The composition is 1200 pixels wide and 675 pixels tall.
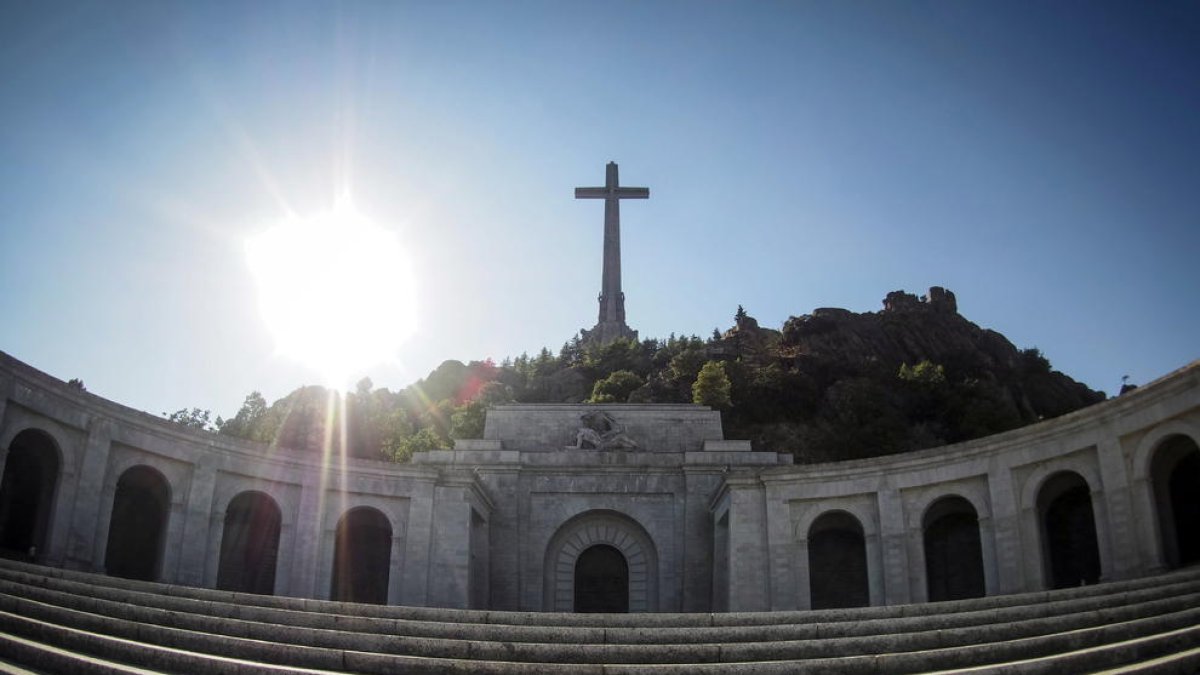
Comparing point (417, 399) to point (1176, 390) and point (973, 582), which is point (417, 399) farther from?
point (1176, 390)

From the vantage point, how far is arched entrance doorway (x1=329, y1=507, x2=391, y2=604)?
3416 cm

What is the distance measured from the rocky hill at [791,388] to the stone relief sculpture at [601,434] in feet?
64.0

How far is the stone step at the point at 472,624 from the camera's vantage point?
17172mm

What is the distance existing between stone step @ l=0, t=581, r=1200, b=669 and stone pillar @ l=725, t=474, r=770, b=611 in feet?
51.6

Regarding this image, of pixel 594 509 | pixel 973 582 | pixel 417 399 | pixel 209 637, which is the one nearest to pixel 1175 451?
pixel 973 582

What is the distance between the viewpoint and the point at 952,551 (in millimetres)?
31547

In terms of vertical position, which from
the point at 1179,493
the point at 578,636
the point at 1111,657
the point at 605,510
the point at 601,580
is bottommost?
the point at 1111,657

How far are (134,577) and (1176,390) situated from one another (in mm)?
26934

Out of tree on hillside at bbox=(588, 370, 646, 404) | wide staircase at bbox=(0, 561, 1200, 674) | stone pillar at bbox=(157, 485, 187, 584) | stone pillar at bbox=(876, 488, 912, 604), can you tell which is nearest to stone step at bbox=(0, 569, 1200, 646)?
wide staircase at bbox=(0, 561, 1200, 674)

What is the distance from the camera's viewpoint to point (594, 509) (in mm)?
36781

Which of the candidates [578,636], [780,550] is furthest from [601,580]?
[578,636]

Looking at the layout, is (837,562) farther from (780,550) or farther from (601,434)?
(601,434)

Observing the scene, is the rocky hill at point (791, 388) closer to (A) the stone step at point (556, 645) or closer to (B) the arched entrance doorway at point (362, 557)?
(B) the arched entrance doorway at point (362, 557)

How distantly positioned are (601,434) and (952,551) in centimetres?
1297
